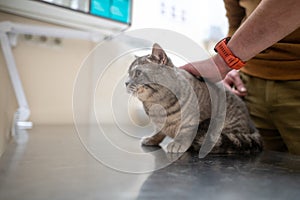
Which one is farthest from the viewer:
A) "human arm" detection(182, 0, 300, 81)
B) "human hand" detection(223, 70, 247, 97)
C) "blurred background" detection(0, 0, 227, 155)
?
"blurred background" detection(0, 0, 227, 155)

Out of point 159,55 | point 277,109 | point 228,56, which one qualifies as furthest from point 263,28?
point 277,109

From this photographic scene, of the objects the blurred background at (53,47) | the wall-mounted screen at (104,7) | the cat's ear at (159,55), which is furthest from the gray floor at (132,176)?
the wall-mounted screen at (104,7)

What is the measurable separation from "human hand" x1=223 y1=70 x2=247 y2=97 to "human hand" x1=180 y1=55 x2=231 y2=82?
0.26 metres

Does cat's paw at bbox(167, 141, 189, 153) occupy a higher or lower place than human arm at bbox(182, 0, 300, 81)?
lower

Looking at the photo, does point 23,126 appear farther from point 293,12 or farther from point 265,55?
point 293,12

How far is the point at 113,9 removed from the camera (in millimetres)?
1711

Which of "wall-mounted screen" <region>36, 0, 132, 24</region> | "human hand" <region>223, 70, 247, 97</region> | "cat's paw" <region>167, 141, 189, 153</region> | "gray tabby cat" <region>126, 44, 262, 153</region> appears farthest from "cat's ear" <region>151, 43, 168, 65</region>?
"wall-mounted screen" <region>36, 0, 132, 24</region>

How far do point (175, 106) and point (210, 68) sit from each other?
0.49 feet

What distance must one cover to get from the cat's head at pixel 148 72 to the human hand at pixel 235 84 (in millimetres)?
351

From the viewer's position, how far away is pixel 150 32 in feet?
2.66

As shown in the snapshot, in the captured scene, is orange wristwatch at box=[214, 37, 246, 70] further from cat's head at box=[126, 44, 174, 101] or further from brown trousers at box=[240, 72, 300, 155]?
brown trousers at box=[240, 72, 300, 155]

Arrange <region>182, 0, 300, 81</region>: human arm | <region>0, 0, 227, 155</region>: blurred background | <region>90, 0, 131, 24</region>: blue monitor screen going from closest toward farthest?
<region>182, 0, 300, 81</region>: human arm < <region>0, 0, 227, 155</region>: blurred background < <region>90, 0, 131, 24</region>: blue monitor screen

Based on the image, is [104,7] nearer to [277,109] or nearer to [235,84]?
[235,84]

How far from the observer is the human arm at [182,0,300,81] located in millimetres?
638
